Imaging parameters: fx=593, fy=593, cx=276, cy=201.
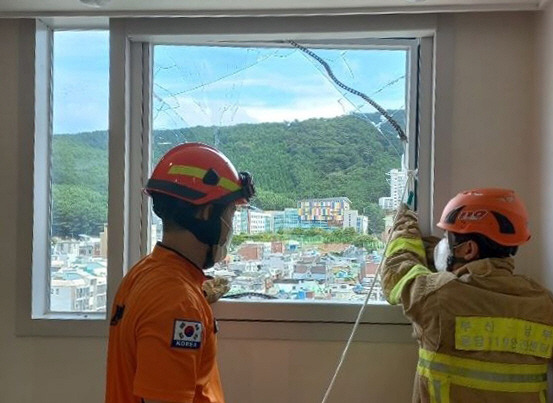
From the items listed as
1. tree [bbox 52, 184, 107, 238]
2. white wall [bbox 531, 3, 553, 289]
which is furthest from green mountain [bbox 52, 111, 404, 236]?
white wall [bbox 531, 3, 553, 289]

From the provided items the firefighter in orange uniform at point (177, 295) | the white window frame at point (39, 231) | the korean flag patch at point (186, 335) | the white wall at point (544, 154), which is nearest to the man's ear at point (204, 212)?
the firefighter in orange uniform at point (177, 295)

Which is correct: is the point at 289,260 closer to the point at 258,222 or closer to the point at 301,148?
the point at 258,222

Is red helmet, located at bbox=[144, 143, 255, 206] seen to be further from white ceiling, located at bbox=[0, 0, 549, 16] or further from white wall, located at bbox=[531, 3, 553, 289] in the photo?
white wall, located at bbox=[531, 3, 553, 289]

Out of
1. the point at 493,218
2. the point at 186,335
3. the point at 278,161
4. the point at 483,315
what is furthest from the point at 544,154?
the point at 186,335

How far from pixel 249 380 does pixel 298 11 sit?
1416mm

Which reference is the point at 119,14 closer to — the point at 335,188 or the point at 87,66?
the point at 87,66

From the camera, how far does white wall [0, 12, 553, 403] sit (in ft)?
7.31

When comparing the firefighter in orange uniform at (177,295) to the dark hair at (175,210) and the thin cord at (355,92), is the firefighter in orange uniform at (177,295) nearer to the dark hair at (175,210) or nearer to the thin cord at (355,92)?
the dark hair at (175,210)

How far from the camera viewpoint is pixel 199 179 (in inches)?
56.8

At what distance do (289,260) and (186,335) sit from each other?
1.22 metres

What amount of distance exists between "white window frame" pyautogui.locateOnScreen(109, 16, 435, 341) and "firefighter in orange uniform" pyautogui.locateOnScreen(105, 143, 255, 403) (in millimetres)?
796

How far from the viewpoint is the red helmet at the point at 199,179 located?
4.67ft

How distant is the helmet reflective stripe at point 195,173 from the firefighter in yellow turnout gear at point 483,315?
72cm

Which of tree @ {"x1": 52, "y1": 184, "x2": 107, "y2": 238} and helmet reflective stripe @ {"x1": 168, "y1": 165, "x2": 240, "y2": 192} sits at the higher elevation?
helmet reflective stripe @ {"x1": 168, "y1": 165, "x2": 240, "y2": 192}
